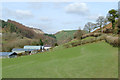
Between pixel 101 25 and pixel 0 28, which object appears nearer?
pixel 101 25

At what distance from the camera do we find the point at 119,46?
13.6 metres

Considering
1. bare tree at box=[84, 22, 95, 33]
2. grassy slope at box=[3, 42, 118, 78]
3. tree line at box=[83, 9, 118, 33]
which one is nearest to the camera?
grassy slope at box=[3, 42, 118, 78]

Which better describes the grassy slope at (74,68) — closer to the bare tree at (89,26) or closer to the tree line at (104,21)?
the tree line at (104,21)

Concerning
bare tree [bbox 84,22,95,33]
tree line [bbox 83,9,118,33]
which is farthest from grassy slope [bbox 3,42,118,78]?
bare tree [bbox 84,22,95,33]

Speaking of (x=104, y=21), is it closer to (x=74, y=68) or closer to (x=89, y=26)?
(x=89, y=26)

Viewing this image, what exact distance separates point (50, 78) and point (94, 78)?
94.5 inches

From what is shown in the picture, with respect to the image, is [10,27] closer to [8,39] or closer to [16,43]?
[8,39]

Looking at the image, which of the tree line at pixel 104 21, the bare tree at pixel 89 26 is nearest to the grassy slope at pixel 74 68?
the tree line at pixel 104 21

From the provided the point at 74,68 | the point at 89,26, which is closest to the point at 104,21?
the point at 89,26

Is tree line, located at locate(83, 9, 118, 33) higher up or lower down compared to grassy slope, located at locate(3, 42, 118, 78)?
higher up

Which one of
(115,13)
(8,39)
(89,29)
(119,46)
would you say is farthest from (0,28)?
(119,46)

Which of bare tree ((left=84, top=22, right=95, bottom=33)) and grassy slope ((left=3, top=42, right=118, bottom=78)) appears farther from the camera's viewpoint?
bare tree ((left=84, top=22, right=95, bottom=33))

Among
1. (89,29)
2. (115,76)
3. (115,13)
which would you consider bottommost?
(115,76)

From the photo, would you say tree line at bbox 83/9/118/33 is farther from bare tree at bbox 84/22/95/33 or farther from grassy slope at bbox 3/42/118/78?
grassy slope at bbox 3/42/118/78
